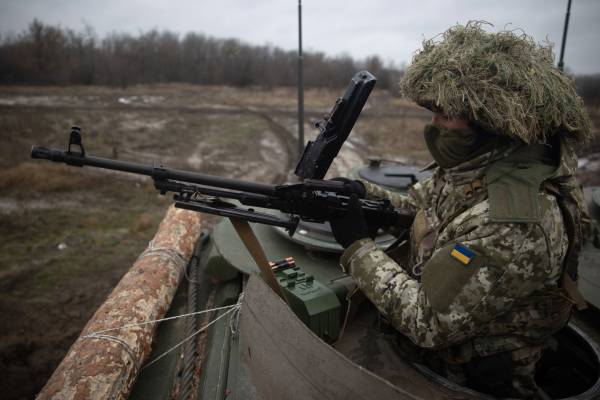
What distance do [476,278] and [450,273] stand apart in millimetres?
125

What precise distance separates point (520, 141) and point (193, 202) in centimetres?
204

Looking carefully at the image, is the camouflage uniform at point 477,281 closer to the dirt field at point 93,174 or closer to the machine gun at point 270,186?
the machine gun at point 270,186

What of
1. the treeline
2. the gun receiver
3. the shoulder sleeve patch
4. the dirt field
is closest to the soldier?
the shoulder sleeve patch

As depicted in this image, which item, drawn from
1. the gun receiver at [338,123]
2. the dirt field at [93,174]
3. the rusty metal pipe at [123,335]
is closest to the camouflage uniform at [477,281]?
the gun receiver at [338,123]

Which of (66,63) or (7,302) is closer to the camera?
(7,302)

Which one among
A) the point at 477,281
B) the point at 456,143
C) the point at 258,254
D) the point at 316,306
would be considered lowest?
the point at 316,306

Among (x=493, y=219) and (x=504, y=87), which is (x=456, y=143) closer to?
(x=504, y=87)

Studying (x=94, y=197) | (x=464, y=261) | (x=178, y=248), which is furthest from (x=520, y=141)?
(x=94, y=197)

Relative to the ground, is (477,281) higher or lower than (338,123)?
lower

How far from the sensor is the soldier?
2064mm

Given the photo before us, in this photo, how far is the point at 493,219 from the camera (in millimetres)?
2072

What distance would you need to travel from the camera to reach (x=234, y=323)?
3.09 meters

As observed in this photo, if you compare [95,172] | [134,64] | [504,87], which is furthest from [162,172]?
[134,64]

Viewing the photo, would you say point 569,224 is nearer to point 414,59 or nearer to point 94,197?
point 414,59
